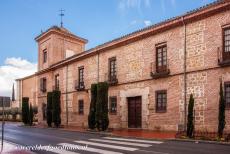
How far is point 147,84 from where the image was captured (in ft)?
68.4

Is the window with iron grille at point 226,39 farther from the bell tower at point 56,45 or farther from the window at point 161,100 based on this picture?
the bell tower at point 56,45

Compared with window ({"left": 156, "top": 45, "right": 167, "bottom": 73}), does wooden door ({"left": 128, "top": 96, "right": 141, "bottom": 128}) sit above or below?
below

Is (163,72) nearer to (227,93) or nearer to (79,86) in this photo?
(227,93)

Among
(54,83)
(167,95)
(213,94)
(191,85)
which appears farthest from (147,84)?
(54,83)

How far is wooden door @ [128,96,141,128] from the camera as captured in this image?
21.7 meters

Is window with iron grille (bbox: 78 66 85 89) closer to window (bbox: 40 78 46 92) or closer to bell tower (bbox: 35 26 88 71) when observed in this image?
bell tower (bbox: 35 26 88 71)

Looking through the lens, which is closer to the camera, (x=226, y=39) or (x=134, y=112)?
(x=226, y=39)

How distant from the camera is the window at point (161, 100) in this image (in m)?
19.6

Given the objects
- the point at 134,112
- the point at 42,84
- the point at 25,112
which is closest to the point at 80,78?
the point at 25,112

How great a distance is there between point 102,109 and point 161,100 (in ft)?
13.1

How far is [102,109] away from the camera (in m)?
20.5

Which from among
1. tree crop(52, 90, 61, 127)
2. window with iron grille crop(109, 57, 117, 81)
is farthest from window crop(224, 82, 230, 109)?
tree crop(52, 90, 61, 127)

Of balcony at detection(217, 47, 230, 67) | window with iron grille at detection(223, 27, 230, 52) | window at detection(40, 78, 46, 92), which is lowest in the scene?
window at detection(40, 78, 46, 92)

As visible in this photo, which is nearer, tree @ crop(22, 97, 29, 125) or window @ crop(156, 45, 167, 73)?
window @ crop(156, 45, 167, 73)
